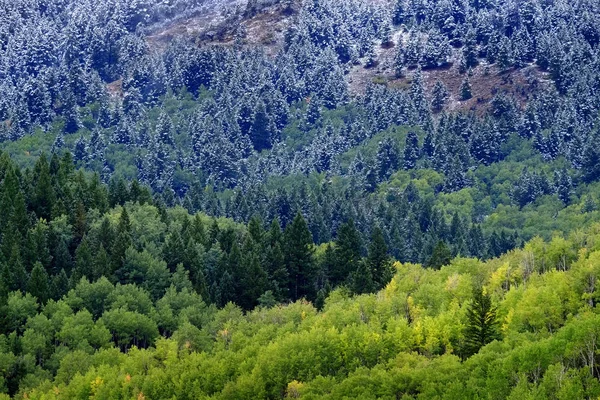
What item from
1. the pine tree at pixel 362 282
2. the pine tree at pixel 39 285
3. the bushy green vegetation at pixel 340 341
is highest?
the pine tree at pixel 39 285

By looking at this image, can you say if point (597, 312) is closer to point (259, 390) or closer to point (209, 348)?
point (259, 390)

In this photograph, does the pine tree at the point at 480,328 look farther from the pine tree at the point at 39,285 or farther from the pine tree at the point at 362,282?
the pine tree at the point at 39,285

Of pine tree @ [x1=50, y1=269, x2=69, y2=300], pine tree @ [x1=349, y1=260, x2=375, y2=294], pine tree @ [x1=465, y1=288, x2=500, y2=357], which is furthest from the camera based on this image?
pine tree @ [x1=349, y1=260, x2=375, y2=294]

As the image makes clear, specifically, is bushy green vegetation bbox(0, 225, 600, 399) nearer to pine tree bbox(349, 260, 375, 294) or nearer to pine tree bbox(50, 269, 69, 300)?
pine tree bbox(50, 269, 69, 300)

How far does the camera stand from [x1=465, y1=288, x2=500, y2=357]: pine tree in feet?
483

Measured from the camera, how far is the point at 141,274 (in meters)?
193

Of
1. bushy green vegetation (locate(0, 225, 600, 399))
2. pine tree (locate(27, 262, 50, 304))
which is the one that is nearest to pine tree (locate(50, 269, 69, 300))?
pine tree (locate(27, 262, 50, 304))

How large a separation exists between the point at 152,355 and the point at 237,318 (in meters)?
19.8

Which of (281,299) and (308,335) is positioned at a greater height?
(308,335)

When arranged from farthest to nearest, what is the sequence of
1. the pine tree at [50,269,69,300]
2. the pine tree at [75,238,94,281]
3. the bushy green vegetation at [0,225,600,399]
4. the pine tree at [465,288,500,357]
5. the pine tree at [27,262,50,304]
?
1. the pine tree at [75,238,94,281]
2. the pine tree at [50,269,69,300]
3. the pine tree at [27,262,50,304]
4. the pine tree at [465,288,500,357]
5. the bushy green vegetation at [0,225,600,399]

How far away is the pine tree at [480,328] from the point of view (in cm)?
14725

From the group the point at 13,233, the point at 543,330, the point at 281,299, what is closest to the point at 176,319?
the point at 281,299

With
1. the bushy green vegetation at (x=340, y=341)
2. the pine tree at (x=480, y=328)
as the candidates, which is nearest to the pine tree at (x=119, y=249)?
the bushy green vegetation at (x=340, y=341)

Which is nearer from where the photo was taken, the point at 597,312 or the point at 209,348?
the point at 597,312
